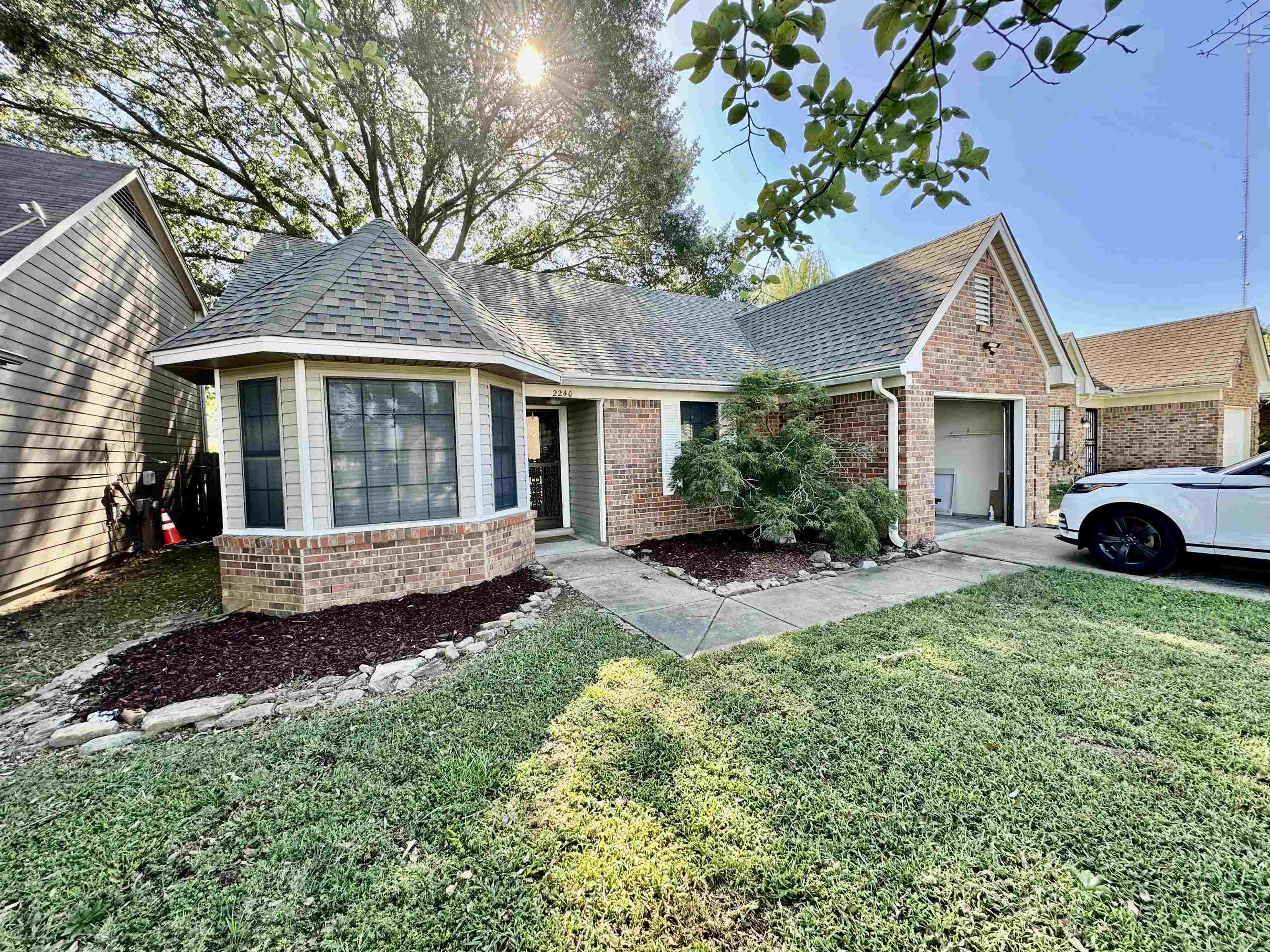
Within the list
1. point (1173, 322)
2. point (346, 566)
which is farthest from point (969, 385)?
point (1173, 322)

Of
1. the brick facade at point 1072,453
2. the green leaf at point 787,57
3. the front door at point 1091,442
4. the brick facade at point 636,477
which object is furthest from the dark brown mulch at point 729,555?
the front door at point 1091,442

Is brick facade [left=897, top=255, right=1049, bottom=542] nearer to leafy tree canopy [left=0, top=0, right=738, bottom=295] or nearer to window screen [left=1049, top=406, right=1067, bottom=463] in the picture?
window screen [left=1049, top=406, right=1067, bottom=463]

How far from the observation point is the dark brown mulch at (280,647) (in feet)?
12.0

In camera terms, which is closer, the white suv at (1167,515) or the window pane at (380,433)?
the white suv at (1167,515)

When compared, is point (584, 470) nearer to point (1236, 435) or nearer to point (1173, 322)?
point (1236, 435)

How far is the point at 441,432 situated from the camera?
5.69 meters

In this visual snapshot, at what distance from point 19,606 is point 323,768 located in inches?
247

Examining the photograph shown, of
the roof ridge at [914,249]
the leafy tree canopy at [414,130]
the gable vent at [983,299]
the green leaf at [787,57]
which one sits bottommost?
the green leaf at [787,57]

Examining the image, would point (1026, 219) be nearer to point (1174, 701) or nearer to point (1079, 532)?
point (1079, 532)

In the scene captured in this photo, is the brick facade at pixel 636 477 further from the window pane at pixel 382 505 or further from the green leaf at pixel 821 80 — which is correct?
the green leaf at pixel 821 80

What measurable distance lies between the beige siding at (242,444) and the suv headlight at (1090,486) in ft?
29.7

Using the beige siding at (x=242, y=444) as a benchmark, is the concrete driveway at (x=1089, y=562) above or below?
below

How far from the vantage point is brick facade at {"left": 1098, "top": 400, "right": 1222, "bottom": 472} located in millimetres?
13500

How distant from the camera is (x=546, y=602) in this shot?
550 centimetres
